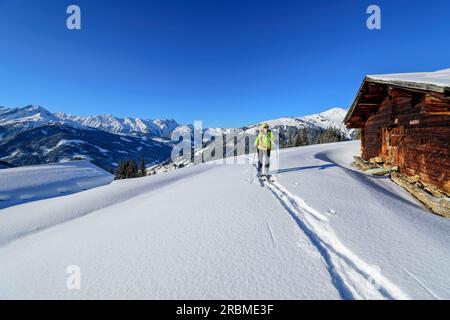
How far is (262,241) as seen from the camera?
369cm

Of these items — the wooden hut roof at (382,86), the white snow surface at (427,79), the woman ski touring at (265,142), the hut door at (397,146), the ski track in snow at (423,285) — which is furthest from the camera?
the hut door at (397,146)

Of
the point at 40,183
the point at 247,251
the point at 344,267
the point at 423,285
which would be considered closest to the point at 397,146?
the point at 423,285

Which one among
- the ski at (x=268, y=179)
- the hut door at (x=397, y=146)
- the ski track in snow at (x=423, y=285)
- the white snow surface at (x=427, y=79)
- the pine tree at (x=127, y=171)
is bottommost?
the pine tree at (x=127, y=171)

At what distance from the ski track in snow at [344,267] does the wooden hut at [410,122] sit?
5.72 m

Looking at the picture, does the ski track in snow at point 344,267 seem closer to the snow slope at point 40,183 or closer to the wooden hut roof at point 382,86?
the wooden hut roof at point 382,86

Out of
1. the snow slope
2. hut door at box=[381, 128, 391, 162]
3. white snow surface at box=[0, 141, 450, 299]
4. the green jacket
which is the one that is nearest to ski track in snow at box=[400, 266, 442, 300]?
white snow surface at box=[0, 141, 450, 299]

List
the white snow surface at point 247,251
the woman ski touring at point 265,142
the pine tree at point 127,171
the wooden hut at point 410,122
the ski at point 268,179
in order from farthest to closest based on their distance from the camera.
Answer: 1. the pine tree at point 127,171
2. the woman ski touring at point 265,142
3. the ski at point 268,179
4. the wooden hut at point 410,122
5. the white snow surface at point 247,251

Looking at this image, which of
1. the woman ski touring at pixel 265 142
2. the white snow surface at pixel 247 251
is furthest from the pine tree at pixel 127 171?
→ the woman ski touring at pixel 265 142

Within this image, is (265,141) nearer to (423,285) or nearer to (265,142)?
(265,142)

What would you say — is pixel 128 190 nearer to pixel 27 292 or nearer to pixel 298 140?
pixel 27 292

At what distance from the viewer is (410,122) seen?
9383 millimetres

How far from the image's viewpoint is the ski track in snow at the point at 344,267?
252cm

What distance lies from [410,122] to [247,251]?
10.6 meters
